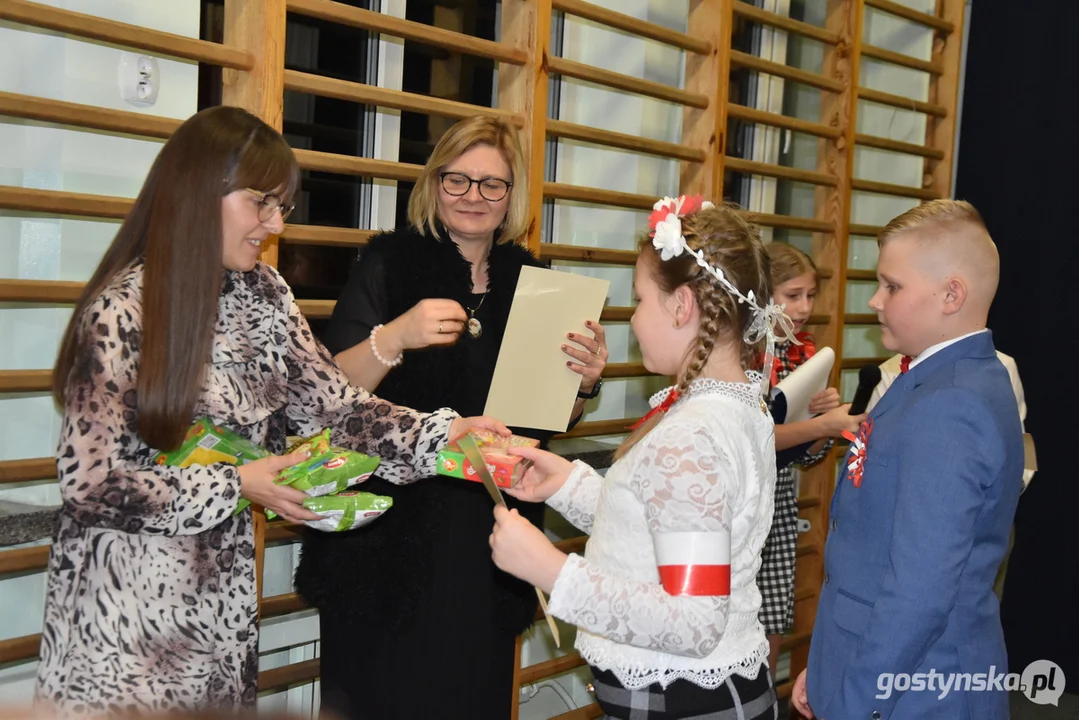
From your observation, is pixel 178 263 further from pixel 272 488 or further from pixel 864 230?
pixel 864 230

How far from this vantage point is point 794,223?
4086 millimetres

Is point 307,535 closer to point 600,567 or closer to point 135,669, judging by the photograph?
point 135,669

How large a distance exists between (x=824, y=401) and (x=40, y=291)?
221 centimetres

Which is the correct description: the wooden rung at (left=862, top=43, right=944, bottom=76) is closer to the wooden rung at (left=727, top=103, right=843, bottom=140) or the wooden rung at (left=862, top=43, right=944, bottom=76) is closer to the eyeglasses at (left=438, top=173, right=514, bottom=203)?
the wooden rung at (left=727, top=103, right=843, bottom=140)

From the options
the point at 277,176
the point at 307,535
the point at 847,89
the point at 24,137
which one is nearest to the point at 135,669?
the point at 307,535

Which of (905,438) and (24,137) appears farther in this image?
(24,137)

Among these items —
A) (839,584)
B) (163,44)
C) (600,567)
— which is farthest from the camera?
(163,44)

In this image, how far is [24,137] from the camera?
7.02 feet

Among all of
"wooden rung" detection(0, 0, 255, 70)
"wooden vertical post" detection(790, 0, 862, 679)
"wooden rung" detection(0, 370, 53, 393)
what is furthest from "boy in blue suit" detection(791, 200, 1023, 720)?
"wooden vertical post" detection(790, 0, 862, 679)

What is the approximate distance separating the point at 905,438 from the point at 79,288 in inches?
65.1

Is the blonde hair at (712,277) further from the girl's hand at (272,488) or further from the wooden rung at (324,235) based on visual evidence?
the wooden rung at (324,235)

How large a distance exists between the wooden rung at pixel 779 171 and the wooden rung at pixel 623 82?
278 millimetres

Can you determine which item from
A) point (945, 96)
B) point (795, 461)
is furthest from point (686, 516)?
point (945, 96)

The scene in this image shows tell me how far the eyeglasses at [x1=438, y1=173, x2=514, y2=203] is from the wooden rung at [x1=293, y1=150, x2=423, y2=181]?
28 cm
